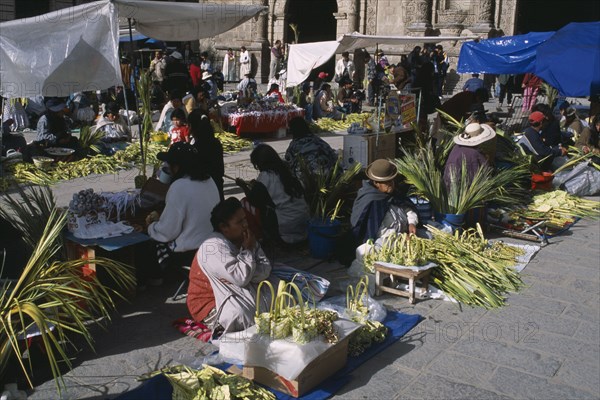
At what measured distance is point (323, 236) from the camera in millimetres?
6371

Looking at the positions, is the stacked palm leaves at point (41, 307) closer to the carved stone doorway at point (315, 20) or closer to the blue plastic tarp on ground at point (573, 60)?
the blue plastic tarp on ground at point (573, 60)

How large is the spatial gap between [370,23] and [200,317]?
20168 mm

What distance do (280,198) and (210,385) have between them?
120 inches

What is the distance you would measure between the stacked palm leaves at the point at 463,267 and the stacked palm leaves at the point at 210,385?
2039 millimetres

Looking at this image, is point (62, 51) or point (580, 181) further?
point (580, 181)

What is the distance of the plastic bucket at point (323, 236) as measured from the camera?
637 centimetres

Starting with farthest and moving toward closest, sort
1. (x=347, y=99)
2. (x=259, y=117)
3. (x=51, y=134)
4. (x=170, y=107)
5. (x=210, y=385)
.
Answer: (x=347, y=99) < (x=259, y=117) < (x=170, y=107) < (x=51, y=134) < (x=210, y=385)

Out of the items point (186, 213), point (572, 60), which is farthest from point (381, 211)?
point (572, 60)

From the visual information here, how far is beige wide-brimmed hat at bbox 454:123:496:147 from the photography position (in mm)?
7438

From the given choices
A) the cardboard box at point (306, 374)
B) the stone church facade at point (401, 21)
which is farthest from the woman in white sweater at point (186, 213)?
the stone church facade at point (401, 21)

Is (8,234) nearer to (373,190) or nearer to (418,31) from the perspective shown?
(373,190)

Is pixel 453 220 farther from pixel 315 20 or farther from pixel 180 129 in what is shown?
pixel 315 20

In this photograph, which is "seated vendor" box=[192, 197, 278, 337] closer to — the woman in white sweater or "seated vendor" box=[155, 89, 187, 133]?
the woman in white sweater

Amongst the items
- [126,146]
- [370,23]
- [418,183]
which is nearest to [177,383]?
[418,183]
